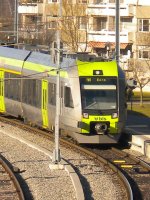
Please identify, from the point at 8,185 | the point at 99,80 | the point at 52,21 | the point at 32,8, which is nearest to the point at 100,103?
the point at 99,80

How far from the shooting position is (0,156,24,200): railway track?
18.7 metres

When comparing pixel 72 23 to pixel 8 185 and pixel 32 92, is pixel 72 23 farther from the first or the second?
pixel 8 185

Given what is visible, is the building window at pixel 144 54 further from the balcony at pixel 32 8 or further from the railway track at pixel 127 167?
the railway track at pixel 127 167

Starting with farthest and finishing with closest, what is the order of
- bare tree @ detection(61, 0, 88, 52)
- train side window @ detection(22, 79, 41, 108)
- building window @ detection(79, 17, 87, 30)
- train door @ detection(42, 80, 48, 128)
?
building window @ detection(79, 17, 87, 30) → bare tree @ detection(61, 0, 88, 52) → train side window @ detection(22, 79, 41, 108) → train door @ detection(42, 80, 48, 128)

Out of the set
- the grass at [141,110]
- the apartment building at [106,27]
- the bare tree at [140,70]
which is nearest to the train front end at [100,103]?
the grass at [141,110]

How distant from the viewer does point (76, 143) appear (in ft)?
88.7

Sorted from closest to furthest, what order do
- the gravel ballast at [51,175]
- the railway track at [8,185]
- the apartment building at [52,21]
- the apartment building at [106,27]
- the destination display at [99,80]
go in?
the railway track at [8,185] < the gravel ballast at [51,175] < the destination display at [99,80] < the apartment building at [52,21] < the apartment building at [106,27]

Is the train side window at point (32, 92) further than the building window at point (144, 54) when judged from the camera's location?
No

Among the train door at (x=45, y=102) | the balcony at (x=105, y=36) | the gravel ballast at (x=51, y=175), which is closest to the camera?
the gravel ballast at (x=51, y=175)

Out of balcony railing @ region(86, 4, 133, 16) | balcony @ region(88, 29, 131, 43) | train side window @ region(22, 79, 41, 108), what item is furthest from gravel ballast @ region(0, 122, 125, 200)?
balcony railing @ region(86, 4, 133, 16)

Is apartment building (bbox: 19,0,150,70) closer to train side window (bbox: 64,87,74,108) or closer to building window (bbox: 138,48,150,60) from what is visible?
building window (bbox: 138,48,150,60)

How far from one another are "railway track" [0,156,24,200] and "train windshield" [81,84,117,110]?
14.1ft

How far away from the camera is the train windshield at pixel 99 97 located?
1013 inches

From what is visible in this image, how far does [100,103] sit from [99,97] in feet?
0.65
